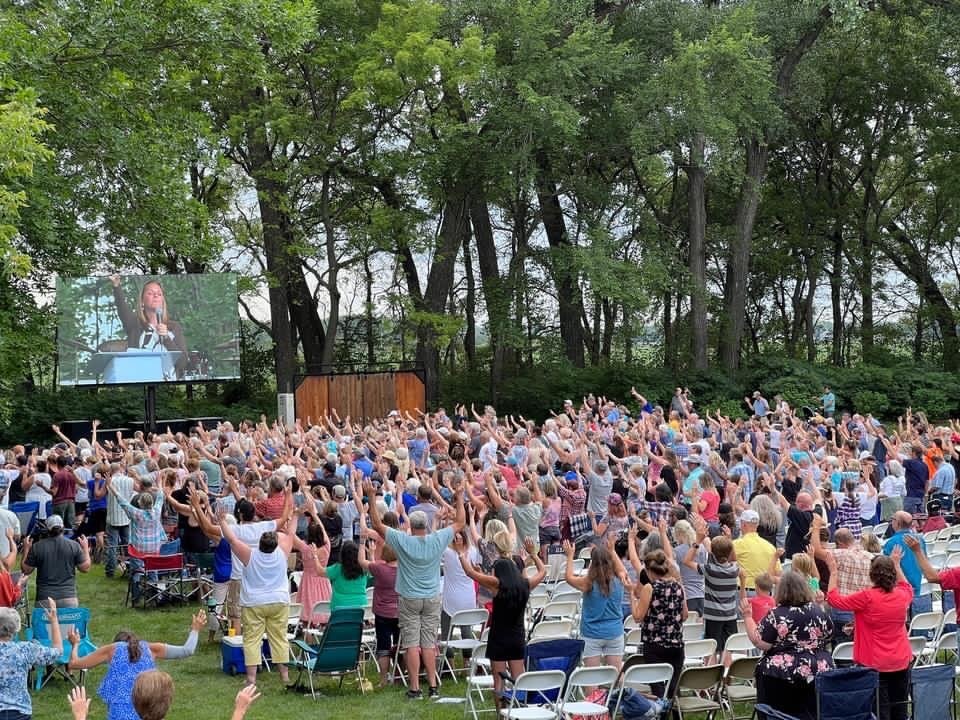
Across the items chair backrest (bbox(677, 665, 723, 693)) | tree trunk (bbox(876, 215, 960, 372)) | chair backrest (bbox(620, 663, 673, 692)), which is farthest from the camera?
tree trunk (bbox(876, 215, 960, 372))

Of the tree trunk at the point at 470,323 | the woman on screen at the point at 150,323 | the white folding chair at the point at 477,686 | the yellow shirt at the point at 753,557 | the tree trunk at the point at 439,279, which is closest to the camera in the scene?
the white folding chair at the point at 477,686

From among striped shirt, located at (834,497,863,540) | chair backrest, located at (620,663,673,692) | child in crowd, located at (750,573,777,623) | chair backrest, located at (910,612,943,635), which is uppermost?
striped shirt, located at (834,497,863,540)

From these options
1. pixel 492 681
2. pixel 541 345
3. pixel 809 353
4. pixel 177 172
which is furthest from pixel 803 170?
pixel 492 681

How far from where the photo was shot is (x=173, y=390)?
112ft

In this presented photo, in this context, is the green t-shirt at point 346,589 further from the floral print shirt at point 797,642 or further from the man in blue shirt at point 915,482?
the man in blue shirt at point 915,482

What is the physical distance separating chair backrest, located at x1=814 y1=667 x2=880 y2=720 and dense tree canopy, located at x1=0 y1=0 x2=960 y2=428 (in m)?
14.1

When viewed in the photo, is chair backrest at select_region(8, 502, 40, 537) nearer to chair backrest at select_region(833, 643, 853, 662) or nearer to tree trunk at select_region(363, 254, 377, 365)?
chair backrest at select_region(833, 643, 853, 662)

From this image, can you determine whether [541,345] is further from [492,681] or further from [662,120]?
[492,681]

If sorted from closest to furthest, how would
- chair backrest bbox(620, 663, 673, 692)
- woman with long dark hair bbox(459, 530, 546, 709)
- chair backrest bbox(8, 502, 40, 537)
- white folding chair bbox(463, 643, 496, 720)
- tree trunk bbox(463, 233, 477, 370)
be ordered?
1. chair backrest bbox(620, 663, 673, 692)
2. woman with long dark hair bbox(459, 530, 546, 709)
3. white folding chair bbox(463, 643, 496, 720)
4. chair backrest bbox(8, 502, 40, 537)
5. tree trunk bbox(463, 233, 477, 370)

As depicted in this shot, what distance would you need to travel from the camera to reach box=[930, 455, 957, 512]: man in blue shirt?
50.7 feet

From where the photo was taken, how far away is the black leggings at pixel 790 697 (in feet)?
22.5

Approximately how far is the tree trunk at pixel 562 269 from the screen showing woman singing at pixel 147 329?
9.40 metres

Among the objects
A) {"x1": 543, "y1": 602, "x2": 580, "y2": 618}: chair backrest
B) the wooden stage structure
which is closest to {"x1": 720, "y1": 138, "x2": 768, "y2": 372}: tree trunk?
the wooden stage structure

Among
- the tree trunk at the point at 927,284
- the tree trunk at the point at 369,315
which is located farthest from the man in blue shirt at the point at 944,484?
the tree trunk at the point at 369,315
